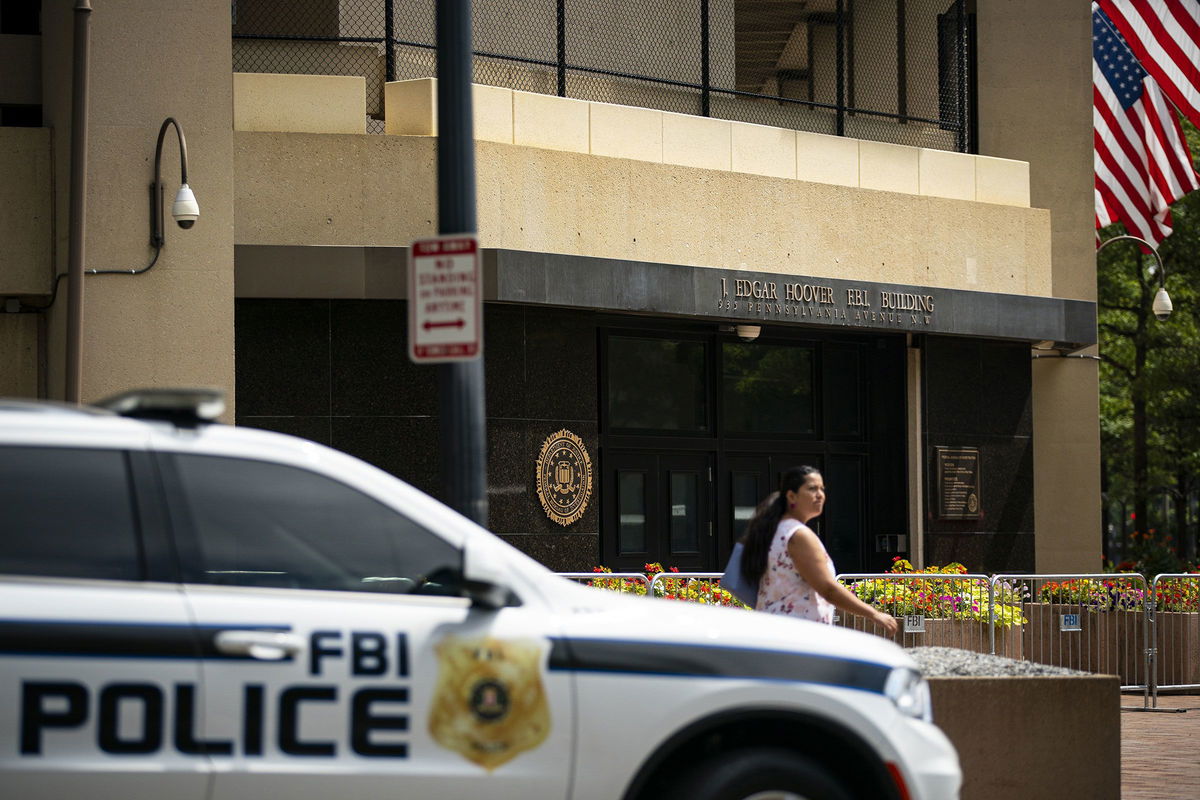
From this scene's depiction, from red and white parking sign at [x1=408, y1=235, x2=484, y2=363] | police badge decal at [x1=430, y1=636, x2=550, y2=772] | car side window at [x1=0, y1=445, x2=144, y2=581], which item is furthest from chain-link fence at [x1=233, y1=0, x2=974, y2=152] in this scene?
police badge decal at [x1=430, y1=636, x2=550, y2=772]

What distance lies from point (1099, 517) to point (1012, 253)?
4770 millimetres

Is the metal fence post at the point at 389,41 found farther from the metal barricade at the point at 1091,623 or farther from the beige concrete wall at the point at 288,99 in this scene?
the metal barricade at the point at 1091,623

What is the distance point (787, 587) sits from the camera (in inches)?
321

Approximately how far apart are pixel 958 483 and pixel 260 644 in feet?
52.9

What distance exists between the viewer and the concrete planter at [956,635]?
14.0 metres

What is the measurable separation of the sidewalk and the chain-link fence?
8334 mm

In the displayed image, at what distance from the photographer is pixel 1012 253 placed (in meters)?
20.6

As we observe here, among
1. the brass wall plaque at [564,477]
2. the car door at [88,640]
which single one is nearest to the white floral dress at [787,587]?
the car door at [88,640]

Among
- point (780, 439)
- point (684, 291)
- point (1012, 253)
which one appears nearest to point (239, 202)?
point (684, 291)

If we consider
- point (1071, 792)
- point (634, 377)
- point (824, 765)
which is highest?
point (634, 377)

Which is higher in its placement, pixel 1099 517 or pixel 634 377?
pixel 634 377

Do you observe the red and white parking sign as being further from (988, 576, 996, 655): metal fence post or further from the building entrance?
the building entrance

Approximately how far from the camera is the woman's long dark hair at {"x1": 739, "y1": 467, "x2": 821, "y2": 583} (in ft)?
27.0

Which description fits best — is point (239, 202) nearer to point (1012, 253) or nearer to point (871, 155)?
point (871, 155)
